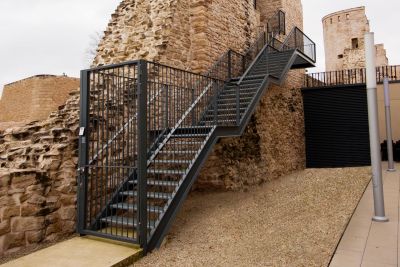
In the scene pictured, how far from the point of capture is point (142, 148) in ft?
14.7

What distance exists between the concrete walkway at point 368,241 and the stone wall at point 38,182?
3993 millimetres

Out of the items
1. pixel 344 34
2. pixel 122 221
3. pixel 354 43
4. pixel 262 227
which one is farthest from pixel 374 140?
pixel 344 34

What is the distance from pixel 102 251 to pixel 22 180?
1.60m

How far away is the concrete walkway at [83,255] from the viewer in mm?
3834

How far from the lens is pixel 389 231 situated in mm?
4766

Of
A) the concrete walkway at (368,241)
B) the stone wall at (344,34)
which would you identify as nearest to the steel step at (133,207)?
the concrete walkway at (368,241)

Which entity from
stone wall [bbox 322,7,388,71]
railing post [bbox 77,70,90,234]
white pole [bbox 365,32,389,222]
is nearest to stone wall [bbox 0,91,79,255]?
railing post [bbox 77,70,90,234]

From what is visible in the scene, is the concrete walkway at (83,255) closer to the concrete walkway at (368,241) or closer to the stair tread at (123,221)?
the stair tread at (123,221)

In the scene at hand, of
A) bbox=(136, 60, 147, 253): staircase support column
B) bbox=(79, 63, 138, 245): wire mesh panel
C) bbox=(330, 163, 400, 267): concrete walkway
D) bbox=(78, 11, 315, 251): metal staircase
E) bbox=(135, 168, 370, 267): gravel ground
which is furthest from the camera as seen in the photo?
bbox=(79, 63, 138, 245): wire mesh panel

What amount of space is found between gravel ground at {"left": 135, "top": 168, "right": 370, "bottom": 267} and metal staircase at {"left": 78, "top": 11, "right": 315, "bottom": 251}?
564 millimetres

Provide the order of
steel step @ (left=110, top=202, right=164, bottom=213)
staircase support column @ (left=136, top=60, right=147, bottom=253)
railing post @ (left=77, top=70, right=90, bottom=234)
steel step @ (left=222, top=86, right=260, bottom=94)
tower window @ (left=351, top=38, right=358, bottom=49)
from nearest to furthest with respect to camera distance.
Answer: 1. staircase support column @ (left=136, top=60, right=147, bottom=253)
2. steel step @ (left=110, top=202, right=164, bottom=213)
3. railing post @ (left=77, top=70, right=90, bottom=234)
4. steel step @ (left=222, top=86, right=260, bottom=94)
5. tower window @ (left=351, top=38, right=358, bottom=49)

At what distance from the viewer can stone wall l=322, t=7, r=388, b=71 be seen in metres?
24.3

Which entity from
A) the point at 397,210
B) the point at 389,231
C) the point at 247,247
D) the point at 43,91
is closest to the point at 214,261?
the point at 247,247

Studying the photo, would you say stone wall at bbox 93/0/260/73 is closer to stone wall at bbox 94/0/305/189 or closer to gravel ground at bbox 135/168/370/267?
stone wall at bbox 94/0/305/189
